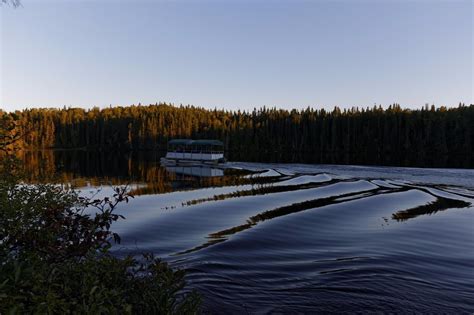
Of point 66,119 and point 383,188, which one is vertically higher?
point 66,119

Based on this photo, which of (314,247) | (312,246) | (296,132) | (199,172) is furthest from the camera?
(296,132)

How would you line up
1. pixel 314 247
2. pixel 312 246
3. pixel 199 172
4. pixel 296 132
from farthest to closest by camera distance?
1. pixel 296 132
2. pixel 199 172
3. pixel 312 246
4. pixel 314 247

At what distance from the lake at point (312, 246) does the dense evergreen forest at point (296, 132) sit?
94.4 meters

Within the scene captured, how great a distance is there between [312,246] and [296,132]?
490ft

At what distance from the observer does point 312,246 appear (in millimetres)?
15289

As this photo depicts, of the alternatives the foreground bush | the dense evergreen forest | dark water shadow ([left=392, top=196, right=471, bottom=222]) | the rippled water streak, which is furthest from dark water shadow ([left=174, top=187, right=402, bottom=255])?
the dense evergreen forest

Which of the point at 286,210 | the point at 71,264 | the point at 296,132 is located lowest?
the point at 286,210

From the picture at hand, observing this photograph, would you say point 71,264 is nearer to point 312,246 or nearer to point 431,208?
point 312,246

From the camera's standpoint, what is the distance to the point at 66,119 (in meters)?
200

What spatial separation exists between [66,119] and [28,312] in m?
218

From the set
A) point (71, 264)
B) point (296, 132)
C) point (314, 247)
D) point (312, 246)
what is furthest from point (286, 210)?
point (296, 132)

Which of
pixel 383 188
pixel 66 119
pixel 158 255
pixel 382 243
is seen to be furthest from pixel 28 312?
pixel 66 119

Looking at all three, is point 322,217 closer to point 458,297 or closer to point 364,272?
point 364,272

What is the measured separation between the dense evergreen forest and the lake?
94406 mm
